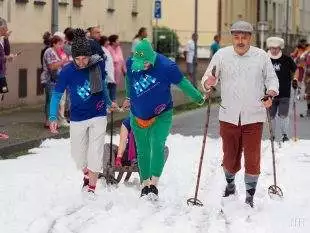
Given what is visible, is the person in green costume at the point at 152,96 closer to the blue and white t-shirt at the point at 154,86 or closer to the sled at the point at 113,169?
the blue and white t-shirt at the point at 154,86

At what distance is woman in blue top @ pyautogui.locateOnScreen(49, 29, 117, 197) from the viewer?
10234 millimetres

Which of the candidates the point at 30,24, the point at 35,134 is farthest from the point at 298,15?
the point at 35,134

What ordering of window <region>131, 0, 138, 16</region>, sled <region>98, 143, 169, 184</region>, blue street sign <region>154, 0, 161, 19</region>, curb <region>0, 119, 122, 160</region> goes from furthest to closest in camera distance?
window <region>131, 0, 138, 16</region>, blue street sign <region>154, 0, 161, 19</region>, curb <region>0, 119, 122, 160</region>, sled <region>98, 143, 169, 184</region>

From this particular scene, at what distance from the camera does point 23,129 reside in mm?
18062

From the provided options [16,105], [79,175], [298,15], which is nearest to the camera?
[79,175]

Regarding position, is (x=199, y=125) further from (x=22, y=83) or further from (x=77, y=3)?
(x=77, y=3)

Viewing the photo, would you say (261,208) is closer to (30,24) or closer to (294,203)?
(294,203)

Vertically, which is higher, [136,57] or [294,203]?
[136,57]

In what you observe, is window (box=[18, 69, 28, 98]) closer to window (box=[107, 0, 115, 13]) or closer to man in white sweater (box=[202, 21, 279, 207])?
window (box=[107, 0, 115, 13])

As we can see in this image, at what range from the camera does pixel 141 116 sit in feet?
33.7

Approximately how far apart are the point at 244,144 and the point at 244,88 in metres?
0.53

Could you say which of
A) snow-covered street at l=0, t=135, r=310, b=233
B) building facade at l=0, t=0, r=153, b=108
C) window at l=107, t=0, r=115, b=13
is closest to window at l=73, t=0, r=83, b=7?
building facade at l=0, t=0, r=153, b=108

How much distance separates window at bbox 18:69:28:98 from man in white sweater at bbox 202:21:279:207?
13774 millimetres

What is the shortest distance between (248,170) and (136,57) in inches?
59.7
